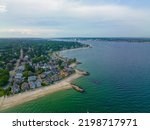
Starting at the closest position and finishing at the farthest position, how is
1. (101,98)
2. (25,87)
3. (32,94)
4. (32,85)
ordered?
(101,98), (32,94), (25,87), (32,85)

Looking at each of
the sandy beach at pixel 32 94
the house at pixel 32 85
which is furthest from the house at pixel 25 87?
the sandy beach at pixel 32 94

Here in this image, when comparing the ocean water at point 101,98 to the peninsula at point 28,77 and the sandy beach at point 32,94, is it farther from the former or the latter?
the peninsula at point 28,77

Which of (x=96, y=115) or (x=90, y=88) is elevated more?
(x=96, y=115)

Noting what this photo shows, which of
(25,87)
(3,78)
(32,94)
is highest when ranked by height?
(3,78)

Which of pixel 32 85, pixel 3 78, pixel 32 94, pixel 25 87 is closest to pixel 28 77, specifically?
pixel 3 78

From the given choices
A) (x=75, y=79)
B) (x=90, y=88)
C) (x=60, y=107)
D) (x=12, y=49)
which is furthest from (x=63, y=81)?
(x=12, y=49)

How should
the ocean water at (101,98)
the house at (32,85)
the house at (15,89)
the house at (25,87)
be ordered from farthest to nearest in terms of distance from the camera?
the house at (32,85) < the house at (25,87) < the house at (15,89) < the ocean water at (101,98)

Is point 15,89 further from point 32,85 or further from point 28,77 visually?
point 28,77

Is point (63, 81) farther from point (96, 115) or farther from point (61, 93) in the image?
point (96, 115)

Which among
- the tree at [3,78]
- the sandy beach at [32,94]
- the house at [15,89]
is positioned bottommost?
the sandy beach at [32,94]

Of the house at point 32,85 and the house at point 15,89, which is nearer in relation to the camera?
the house at point 15,89

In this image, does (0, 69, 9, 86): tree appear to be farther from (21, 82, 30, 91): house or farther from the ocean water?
the ocean water
